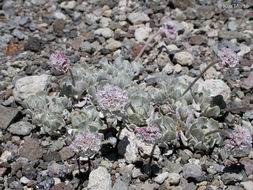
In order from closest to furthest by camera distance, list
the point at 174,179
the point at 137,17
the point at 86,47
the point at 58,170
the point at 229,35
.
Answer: the point at 174,179
the point at 58,170
the point at 86,47
the point at 229,35
the point at 137,17

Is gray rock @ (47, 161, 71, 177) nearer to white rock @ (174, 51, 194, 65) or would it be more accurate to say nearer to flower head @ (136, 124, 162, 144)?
flower head @ (136, 124, 162, 144)

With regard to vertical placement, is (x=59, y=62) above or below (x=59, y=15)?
above

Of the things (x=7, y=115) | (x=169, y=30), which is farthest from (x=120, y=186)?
(x=169, y=30)

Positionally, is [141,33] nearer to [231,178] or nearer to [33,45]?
[33,45]

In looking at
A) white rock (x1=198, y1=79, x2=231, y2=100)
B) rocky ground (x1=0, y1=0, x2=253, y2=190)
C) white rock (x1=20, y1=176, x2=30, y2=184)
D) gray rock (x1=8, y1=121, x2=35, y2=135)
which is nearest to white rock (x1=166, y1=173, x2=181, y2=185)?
rocky ground (x1=0, y1=0, x2=253, y2=190)

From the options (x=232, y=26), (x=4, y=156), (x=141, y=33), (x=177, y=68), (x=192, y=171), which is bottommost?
(x=4, y=156)

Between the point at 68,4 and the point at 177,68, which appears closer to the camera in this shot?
the point at 177,68

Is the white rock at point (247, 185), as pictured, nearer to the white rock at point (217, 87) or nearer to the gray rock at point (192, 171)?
the gray rock at point (192, 171)
